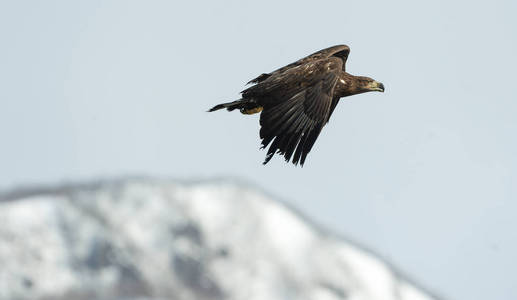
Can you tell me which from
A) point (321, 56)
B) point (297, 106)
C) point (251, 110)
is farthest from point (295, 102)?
point (321, 56)

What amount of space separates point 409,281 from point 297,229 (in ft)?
38.9

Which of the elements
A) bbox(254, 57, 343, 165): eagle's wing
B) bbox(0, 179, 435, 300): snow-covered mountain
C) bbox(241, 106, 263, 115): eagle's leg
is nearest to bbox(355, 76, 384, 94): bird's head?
bbox(254, 57, 343, 165): eagle's wing

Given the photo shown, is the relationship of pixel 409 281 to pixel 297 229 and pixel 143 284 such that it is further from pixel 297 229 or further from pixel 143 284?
pixel 143 284

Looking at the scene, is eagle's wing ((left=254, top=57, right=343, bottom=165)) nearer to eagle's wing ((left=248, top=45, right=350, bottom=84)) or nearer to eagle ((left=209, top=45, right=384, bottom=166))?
eagle ((left=209, top=45, right=384, bottom=166))

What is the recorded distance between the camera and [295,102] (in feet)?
53.4

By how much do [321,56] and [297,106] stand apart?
1985mm

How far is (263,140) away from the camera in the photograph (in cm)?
1570

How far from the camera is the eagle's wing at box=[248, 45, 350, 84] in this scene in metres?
17.5

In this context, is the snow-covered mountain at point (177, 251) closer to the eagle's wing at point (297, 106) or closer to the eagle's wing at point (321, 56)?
the eagle's wing at point (321, 56)

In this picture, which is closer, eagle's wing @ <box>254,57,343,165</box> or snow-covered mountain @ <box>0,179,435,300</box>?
eagle's wing @ <box>254,57,343,165</box>

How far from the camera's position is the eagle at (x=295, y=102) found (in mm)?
15766

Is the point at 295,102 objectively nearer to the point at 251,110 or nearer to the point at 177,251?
the point at 251,110

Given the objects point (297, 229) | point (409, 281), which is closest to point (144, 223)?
point (297, 229)

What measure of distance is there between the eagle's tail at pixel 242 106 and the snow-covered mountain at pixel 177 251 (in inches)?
3081
